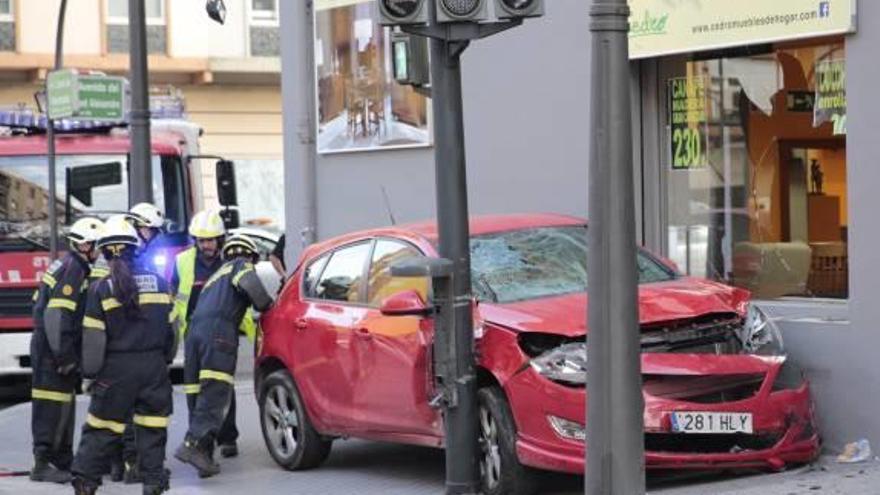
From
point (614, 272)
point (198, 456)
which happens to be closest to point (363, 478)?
point (198, 456)

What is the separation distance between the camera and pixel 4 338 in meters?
15.4

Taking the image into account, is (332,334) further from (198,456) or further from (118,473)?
(118,473)

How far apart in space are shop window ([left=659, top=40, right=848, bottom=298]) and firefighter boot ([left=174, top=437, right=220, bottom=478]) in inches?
150

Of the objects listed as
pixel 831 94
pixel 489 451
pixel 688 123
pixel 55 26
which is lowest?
pixel 489 451

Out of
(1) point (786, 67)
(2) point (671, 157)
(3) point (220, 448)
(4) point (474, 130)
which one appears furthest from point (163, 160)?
(1) point (786, 67)

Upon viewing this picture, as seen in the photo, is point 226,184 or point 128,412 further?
point 226,184

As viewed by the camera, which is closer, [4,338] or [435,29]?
[435,29]

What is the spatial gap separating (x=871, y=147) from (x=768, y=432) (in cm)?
210

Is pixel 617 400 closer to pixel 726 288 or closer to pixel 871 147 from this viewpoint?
pixel 726 288

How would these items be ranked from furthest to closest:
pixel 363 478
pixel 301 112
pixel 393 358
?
pixel 301 112 < pixel 363 478 < pixel 393 358

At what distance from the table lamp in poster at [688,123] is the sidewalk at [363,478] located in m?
2.88

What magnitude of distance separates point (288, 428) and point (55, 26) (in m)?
22.4

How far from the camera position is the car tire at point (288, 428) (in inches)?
420

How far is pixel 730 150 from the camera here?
11.6 m
